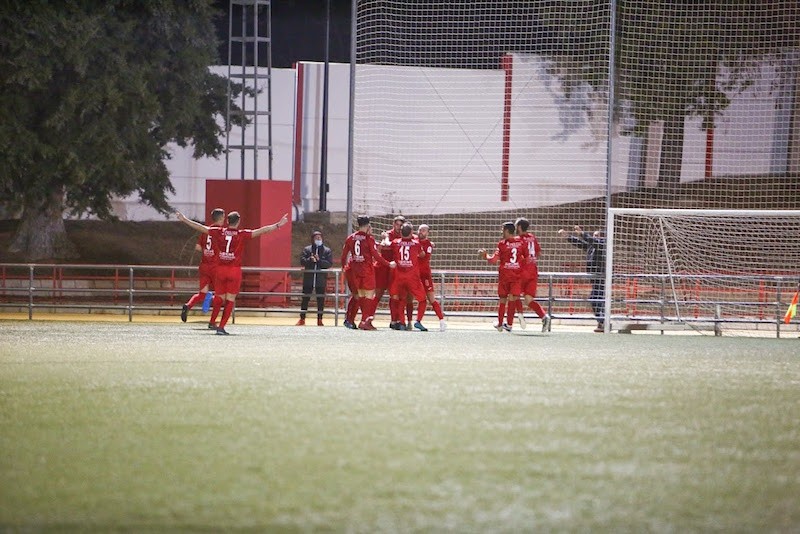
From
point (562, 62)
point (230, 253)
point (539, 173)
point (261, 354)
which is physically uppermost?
point (562, 62)

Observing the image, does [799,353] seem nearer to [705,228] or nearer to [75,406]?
[705,228]

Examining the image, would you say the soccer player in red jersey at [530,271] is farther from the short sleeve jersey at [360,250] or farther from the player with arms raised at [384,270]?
the short sleeve jersey at [360,250]

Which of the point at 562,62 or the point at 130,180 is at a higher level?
the point at 562,62

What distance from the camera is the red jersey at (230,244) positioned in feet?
51.1

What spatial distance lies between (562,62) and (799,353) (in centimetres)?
1515

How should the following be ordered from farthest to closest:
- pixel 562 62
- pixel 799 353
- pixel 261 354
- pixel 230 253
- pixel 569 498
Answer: pixel 562 62, pixel 230 253, pixel 799 353, pixel 261 354, pixel 569 498

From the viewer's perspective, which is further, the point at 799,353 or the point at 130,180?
the point at 130,180

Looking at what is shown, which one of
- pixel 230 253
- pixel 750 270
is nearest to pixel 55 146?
pixel 230 253

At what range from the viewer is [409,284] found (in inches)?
685

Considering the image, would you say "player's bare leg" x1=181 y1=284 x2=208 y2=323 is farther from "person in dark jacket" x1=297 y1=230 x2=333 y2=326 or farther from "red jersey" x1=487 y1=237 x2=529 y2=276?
"red jersey" x1=487 y1=237 x2=529 y2=276

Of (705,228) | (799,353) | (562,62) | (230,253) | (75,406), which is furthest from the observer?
(562,62)

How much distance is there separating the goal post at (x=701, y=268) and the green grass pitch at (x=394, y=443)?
5780mm

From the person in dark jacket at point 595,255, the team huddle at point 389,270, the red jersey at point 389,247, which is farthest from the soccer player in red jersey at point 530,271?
the person in dark jacket at point 595,255

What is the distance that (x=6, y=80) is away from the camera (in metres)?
27.8
